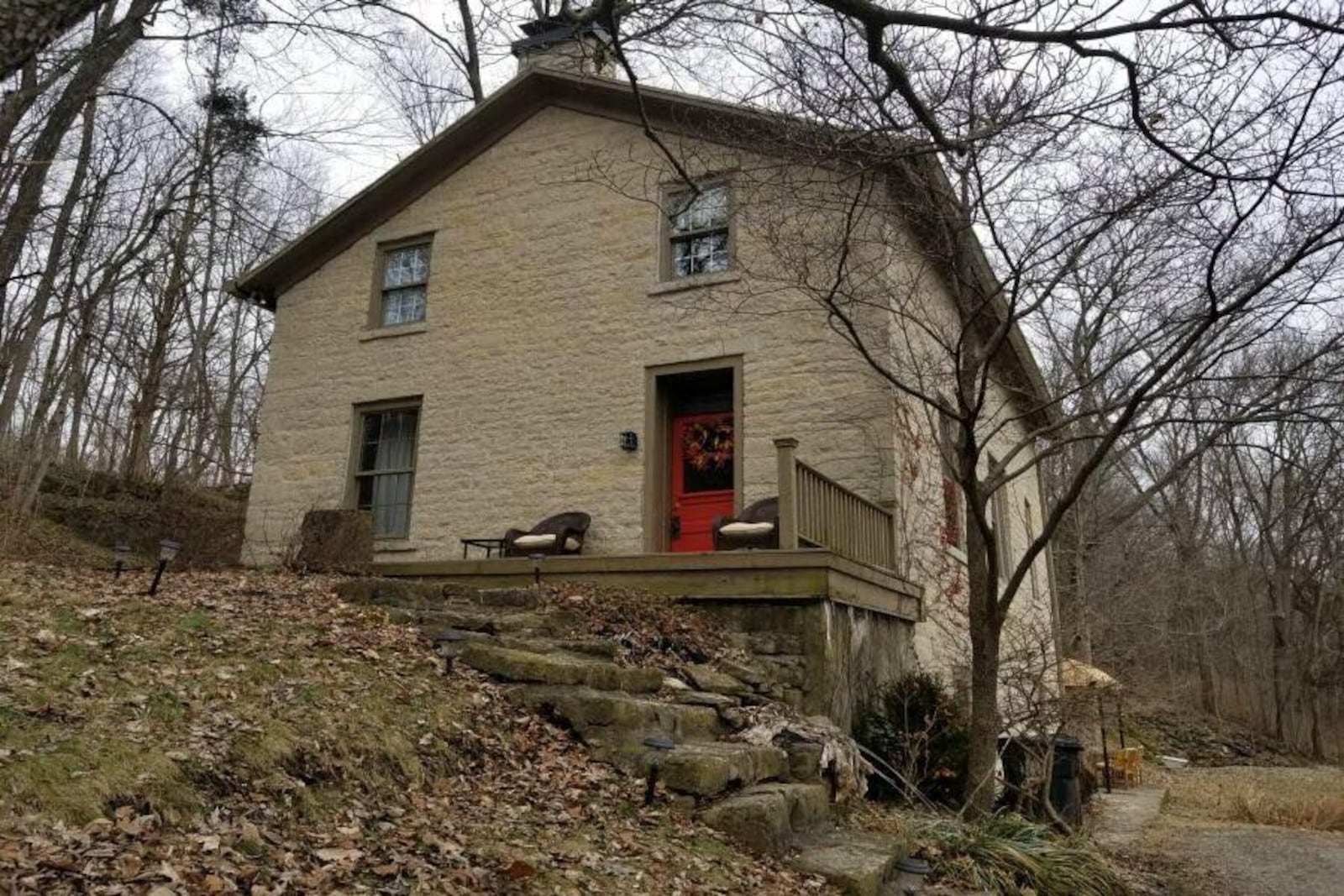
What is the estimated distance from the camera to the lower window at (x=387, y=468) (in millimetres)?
11664

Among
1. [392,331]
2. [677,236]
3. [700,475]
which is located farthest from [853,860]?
[392,331]

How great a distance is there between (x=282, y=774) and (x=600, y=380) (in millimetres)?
7535

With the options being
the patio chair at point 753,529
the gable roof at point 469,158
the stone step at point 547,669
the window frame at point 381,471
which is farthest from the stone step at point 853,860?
the window frame at point 381,471

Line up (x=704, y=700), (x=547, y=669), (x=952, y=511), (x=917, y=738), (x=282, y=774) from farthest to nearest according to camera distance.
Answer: (x=952, y=511), (x=917, y=738), (x=704, y=700), (x=547, y=669), (x=282, y=774)

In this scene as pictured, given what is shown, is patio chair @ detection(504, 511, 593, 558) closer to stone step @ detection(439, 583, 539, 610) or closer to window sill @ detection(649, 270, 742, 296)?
stone step @ detection(439, 583, 539, 610)

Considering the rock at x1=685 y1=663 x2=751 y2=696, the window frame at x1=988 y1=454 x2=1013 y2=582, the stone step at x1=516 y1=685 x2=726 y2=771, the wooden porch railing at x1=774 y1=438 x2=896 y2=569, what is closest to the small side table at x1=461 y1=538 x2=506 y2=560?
the wooden porch railing at x1=774 y1=438 x2=896 y2=569

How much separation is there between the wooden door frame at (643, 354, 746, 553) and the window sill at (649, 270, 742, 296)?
0.85 meters

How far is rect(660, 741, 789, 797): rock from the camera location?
14.5 ft

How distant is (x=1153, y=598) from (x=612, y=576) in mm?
17226

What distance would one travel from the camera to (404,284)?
12.6 meters

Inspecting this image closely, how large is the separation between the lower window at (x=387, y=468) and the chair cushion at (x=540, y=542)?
2154mm

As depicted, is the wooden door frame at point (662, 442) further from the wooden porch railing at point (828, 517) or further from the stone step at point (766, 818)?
the stone step at point (766, 818)

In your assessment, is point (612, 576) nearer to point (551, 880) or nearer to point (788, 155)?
point (788, 155)

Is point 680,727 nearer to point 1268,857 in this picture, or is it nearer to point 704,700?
point 704,700
